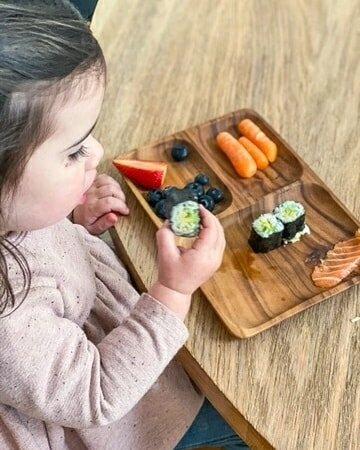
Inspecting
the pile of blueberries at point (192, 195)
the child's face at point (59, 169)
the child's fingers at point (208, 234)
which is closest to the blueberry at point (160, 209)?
the pile of blueberries at point (192, 195)

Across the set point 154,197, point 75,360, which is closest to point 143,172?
point 154,197

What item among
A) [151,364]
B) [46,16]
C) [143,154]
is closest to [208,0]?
[143,154]

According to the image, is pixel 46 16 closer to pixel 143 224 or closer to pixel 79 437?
pixel 143 224

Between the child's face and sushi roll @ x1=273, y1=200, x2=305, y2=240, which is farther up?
the child's face

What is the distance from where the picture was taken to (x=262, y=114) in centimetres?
121

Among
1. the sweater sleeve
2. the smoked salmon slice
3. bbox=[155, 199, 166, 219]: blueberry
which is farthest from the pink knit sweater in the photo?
the smoked salmon slice

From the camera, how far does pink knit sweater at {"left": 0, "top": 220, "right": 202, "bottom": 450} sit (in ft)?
2.70

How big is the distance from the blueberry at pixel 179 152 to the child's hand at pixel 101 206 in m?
0.11

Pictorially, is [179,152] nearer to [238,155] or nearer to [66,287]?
[238,155]

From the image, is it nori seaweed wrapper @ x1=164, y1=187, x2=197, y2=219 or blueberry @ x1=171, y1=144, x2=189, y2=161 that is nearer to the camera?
nori seaweed wrapper @ x1=164, y1=187, x2=197, y2=219

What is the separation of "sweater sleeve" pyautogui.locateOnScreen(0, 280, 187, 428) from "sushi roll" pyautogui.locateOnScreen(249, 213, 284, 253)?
194 mm

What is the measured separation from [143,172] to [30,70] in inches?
15.6

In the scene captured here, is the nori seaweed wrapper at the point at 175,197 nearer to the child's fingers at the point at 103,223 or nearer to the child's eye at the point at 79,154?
the child's fingers at the point at 103,223

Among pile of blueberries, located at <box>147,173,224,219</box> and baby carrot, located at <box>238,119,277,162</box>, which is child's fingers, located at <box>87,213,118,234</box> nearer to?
pile of blueberries, located at <box>147,173,224,219</box>
